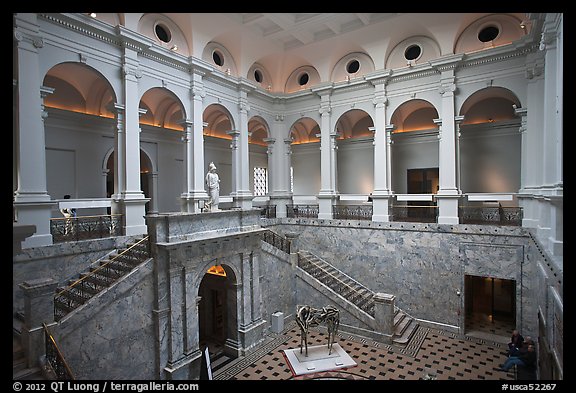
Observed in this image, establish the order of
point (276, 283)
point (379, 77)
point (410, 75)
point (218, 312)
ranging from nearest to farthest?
point (218, 312) → point (276, 283) → point (410, 75) → point (379, 77)

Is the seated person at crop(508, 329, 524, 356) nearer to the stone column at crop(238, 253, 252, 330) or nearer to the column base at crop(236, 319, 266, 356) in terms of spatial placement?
the column base at crop(236, 319, 266, 356)

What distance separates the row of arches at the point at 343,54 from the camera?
1227 centimetres

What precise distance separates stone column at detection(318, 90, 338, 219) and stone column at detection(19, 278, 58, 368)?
1177 centimetres

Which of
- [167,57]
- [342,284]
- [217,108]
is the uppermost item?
[167,57]

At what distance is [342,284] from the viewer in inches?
511

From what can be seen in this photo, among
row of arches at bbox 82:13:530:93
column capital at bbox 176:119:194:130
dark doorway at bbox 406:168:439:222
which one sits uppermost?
row of arches at bbox 82:13:530:93

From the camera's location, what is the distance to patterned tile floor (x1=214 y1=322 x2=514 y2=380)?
9.16 meters

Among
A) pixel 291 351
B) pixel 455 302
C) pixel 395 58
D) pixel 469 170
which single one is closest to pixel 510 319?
pixel 455 302

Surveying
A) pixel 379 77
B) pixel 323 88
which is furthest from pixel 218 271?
pixel 379 77

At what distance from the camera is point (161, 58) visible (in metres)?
12.0

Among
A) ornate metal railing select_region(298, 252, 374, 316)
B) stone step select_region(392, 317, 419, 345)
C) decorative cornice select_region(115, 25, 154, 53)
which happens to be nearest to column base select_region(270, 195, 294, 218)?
ornate metal railing select_region(298, 252, 374, 316)

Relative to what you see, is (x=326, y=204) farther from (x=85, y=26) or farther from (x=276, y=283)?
(x=85, y=26)

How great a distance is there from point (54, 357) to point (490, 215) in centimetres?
1456
